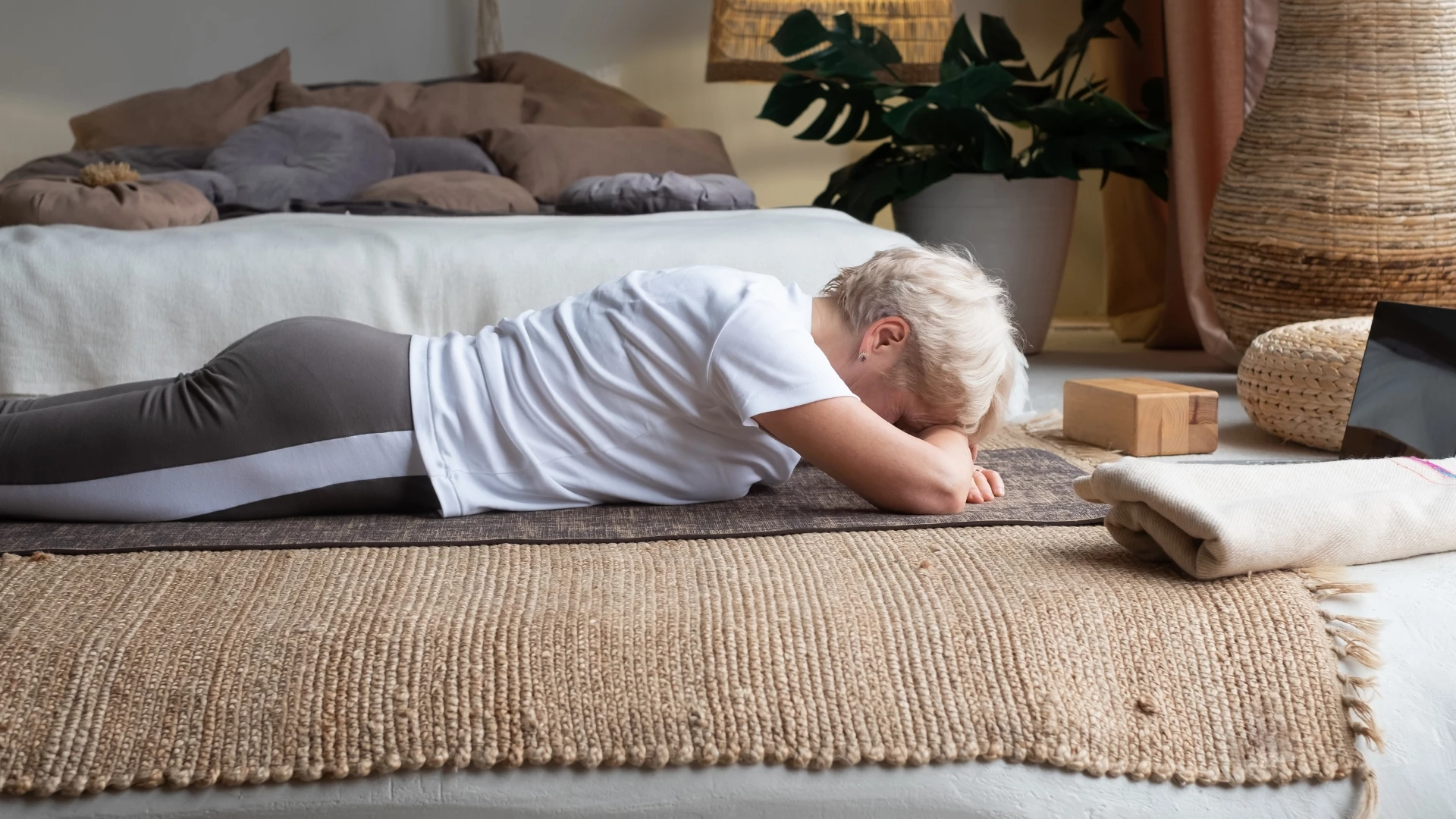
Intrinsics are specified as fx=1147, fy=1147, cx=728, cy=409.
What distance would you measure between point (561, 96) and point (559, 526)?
2.62 metres

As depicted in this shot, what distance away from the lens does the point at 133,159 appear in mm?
2930

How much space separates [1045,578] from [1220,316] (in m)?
1.85

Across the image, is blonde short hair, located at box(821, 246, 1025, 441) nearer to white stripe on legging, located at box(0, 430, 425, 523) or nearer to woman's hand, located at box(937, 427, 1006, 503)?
woman's hand, located at box(937, 427, 1006, 503)

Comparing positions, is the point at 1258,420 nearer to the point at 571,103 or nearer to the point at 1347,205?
the point at 1347,205

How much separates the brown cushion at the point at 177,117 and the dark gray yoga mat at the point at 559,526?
2.40 meters

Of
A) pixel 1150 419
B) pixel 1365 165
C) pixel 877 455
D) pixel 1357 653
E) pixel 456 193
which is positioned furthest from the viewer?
pixel 456 193

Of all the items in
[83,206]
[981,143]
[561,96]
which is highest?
[561,96]

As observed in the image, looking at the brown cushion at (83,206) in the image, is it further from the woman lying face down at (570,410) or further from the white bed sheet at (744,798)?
the white bed sheet at (744,798)

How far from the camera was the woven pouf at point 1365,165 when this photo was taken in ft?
7.48

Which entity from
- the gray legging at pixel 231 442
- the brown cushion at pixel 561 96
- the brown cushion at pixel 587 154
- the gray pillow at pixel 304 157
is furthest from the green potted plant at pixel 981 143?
the gray legging at pixel 231 442

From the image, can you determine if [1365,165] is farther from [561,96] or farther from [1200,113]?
[561,96]

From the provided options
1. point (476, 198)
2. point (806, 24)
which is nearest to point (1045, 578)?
point (476, 198)

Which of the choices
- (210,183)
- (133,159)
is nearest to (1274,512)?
(210,183)

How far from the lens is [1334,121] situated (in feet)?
7.64
